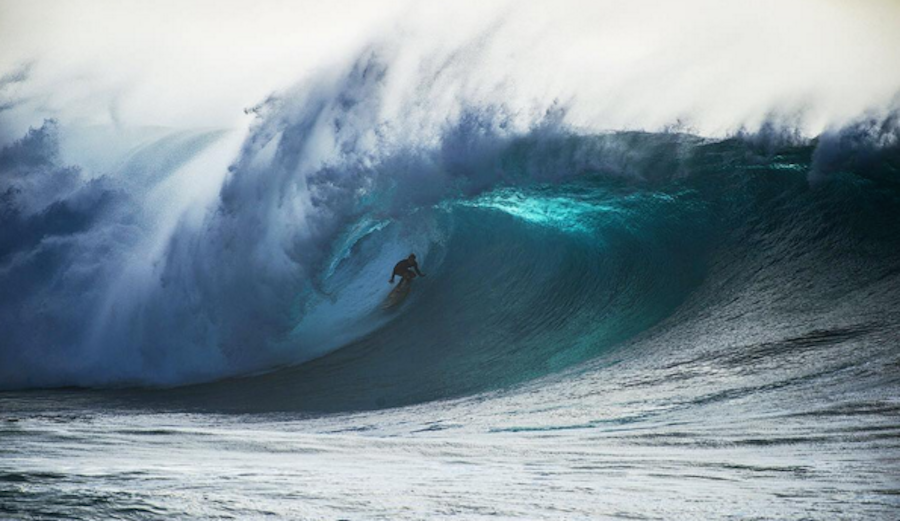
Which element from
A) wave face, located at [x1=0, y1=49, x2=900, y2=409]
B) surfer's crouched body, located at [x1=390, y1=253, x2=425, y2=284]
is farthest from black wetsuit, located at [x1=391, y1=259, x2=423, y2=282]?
wave face, located at [x1=0, y1=49, x2=900, y2=409]

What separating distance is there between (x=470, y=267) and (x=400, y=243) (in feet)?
3.99

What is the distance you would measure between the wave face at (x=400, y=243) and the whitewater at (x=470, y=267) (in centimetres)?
3

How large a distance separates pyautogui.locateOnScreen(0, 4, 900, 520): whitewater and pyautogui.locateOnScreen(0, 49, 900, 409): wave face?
0.03 metres

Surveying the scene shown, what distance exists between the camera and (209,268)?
1204 centimetres

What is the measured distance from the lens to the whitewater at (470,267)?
7039 millimetres

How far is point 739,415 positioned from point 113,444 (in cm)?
366

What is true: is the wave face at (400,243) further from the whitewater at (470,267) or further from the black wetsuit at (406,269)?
the black wetsuit at (406,269)

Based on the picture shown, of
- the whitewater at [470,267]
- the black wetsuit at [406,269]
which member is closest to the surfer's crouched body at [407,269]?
the black wetsuit at [406,269]

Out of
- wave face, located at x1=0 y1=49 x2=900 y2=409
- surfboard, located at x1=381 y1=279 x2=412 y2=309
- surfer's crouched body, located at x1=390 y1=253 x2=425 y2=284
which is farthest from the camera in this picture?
surfer's crouched body, located at x1=390 y1=253 x2=425 y2=284

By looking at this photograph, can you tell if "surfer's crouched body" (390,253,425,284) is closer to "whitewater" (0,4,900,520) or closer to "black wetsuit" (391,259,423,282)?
"black wetsuit" (391,259,423,282)

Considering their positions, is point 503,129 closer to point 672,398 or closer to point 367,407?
point 367,407

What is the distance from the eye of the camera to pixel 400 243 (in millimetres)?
12383

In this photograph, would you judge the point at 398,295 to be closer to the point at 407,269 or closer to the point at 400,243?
the point at 407,269

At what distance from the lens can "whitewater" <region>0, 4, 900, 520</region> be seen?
7039mm
